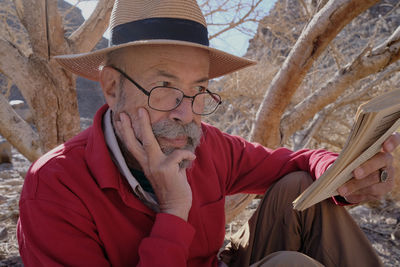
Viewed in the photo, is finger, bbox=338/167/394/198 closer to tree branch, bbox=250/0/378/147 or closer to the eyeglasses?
the eyeglasses

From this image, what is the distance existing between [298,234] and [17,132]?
250 centimetres

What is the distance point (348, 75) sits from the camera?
317 centimetres

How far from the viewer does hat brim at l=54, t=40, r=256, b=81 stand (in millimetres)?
1457

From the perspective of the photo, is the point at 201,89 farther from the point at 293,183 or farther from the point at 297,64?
the point at 297,64

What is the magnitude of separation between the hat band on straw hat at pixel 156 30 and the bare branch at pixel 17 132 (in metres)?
1.89

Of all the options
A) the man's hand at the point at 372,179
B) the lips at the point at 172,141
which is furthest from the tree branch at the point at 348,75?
the lips at the point at 172,141

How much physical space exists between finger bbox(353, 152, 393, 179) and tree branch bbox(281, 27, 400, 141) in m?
1.67

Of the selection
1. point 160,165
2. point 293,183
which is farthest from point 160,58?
point 293,183

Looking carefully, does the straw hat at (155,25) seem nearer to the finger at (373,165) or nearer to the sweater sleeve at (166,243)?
the sweater sleeve at (166,243)

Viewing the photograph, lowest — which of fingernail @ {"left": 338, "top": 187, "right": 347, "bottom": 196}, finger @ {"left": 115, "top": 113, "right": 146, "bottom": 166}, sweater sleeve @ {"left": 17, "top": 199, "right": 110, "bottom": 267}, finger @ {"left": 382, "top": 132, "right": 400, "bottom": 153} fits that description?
sweater sleeve @ {"left": 17, "top": 199, "right": 110, "bottom": 267}

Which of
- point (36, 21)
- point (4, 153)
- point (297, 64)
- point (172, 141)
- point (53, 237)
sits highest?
point (297, 64)

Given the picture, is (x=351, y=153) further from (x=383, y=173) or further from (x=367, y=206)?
(x=367, y=206)

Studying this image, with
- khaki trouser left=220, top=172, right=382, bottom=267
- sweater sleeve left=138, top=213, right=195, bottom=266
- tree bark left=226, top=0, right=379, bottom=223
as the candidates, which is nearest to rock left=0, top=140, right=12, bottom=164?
tree bark left=226, top=0, right=379, bottom=223

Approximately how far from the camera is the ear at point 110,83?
1.62m
